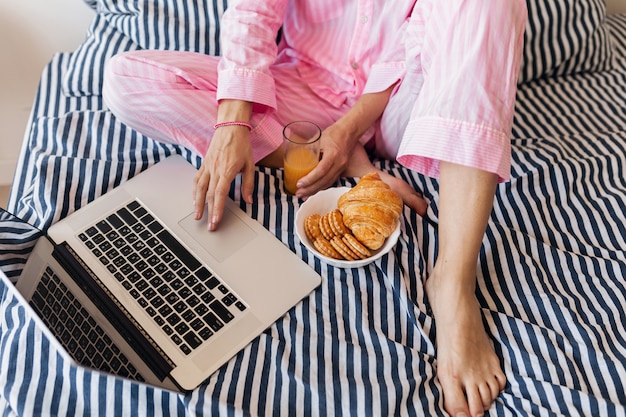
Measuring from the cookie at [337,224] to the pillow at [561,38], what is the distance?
0.73 m

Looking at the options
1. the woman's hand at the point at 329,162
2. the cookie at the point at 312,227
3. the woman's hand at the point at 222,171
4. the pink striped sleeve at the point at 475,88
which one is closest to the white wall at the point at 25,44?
the woman's hand at the point at 222,171

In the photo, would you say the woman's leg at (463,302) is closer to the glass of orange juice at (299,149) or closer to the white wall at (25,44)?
the glass of orange juice at (299,149)

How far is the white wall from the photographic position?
1438 mm

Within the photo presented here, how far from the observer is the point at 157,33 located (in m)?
1.33

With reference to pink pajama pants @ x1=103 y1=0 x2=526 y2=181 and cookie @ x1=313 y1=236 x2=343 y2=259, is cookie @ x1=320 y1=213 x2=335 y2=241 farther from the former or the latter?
pink pajama pants @ x1=103 y1=0 x2=526 y2=181

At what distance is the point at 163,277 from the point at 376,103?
543mm

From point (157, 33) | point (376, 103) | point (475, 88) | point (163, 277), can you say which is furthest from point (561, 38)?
point (163, 277)

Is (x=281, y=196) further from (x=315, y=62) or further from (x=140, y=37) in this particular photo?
(x=140, y=37)

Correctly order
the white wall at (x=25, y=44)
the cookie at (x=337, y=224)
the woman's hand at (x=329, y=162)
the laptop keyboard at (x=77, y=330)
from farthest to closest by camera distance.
Answer: the white wall at (x=25, y=44)
the woman's hand at (x=329, y=162)
the cookie at (x=337, y=224)
the laptop keyboard at (x=77, y=330)

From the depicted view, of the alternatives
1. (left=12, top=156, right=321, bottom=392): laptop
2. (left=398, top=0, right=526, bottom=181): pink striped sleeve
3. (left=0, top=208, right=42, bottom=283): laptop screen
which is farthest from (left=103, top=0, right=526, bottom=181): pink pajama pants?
(left=0, top=208, right=42, bottom=283): laptop screen

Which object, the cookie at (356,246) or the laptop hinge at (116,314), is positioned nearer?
the laptop hinge at (116,314)

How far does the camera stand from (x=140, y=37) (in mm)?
1342

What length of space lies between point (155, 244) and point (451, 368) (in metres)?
0.54

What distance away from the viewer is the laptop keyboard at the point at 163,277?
907mm
